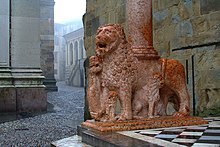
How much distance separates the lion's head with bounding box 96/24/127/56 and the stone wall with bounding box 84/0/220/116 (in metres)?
1.99

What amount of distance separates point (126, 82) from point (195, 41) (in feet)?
7.12

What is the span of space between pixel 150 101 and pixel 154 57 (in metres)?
0.50

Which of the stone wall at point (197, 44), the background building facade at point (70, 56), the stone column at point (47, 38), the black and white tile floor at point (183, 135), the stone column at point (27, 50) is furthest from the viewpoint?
the background building facade at point (70, 56)

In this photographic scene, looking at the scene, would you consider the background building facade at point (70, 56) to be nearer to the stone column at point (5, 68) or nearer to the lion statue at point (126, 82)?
the stone column at point (5, 68)

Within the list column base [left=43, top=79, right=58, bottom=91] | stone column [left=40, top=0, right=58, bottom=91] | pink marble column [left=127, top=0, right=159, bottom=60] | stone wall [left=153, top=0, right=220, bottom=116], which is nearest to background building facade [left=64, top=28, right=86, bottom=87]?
stone column [left=40, top=0, right=58, bottom=91]

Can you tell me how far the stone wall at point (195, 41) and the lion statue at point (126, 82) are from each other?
1286mm

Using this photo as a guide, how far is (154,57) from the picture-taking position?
4.37 meters

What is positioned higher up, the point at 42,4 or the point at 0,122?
the point at 42,4

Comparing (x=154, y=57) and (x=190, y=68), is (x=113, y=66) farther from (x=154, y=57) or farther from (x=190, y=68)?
(x=190, y=68)

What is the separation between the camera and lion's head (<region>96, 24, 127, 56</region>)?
4035 mm

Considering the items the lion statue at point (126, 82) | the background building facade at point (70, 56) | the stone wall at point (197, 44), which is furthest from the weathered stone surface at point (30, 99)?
the background building facade at point (70, 56)

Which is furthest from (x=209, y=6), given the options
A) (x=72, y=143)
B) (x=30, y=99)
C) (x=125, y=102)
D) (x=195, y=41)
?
(x=30, y=99)

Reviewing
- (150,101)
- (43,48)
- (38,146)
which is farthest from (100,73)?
(43,48)

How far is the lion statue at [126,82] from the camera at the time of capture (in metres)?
4.09
